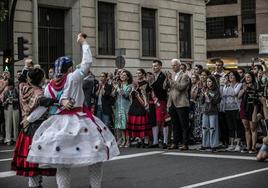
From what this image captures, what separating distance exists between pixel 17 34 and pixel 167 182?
16.6m

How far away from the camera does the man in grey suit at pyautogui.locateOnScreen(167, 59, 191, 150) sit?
48.5 feet

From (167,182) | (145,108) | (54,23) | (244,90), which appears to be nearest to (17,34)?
(54,23)

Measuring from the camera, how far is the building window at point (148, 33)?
31.6m

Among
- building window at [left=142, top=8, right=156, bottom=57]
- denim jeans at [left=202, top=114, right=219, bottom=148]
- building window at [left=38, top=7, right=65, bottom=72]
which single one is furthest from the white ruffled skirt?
building window at [left=142, top=8, right=156, bottom=57]

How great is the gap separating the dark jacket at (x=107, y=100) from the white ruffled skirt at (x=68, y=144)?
9655 mm

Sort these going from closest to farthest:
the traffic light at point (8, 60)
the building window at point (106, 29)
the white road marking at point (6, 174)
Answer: the white road marking at point (6, 174) → the traffic light at point (8, 60) → the building window at point (106, 29)

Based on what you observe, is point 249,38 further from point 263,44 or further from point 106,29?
point 263,44

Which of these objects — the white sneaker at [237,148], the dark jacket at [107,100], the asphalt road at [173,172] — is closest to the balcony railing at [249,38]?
the dark jacket at [107,100]

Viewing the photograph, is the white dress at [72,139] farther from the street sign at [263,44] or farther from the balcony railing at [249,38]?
the balcony railing at [249,38]

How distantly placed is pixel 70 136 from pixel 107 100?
1002 centimetres

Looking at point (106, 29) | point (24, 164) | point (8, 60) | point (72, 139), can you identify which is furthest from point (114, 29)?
point (72, 139)

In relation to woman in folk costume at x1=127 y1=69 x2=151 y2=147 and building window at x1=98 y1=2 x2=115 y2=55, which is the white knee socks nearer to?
woman in folk costume at x1=127 y1=69 x2=151 y2=147

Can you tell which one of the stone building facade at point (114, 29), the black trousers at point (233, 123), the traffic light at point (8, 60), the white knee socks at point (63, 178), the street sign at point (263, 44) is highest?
the stone building facade at point (114, 29)

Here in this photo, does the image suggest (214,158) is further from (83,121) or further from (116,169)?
(83,121)
